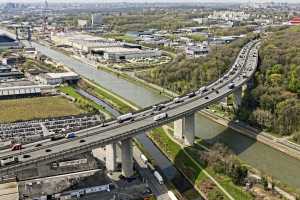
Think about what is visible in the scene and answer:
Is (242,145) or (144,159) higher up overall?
(144,159)

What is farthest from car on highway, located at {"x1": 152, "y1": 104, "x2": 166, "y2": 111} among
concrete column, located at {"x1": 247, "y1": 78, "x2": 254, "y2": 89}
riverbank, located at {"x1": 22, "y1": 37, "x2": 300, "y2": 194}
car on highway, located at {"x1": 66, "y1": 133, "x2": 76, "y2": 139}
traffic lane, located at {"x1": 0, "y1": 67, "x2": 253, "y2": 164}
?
concrete column, located at {"x1": 247, "y1": 78, "x2": 254, "y2": 89}

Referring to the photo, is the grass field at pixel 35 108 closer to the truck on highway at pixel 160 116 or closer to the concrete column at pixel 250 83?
the truck on highway at pixel 160 116

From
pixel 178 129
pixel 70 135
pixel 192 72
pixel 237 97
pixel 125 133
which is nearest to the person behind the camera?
pixel 70 135

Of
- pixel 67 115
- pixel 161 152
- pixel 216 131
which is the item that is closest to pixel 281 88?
pixel 216 131

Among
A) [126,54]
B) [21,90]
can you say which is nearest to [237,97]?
[21,90]

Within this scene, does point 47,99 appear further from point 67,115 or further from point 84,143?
point 84,143

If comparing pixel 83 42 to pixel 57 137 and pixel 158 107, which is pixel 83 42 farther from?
pixel 57 137

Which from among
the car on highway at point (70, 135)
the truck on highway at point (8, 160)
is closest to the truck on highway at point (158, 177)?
the car on highway at point (70, 135)

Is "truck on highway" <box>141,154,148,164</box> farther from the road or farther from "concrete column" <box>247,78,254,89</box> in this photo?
"concrete column" <box>247,78,254,89</box>
